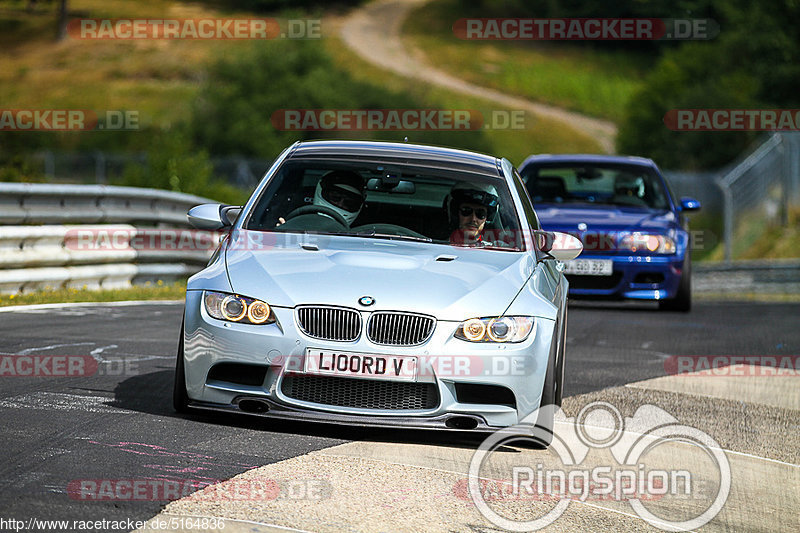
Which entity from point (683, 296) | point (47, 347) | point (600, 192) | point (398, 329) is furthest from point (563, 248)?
point (600, 192)

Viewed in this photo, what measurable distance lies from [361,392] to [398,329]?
0.34 metres

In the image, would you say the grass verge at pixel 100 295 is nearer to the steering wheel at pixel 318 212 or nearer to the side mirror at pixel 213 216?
the side mirror at pixel 213 216

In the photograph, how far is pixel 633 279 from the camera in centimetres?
1452

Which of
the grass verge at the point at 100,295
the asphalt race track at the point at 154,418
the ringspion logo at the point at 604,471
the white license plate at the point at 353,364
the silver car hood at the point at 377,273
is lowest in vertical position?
the ringspion logo at the point at 604,471

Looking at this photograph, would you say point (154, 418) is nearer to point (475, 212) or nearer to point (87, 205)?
point (475, 212)

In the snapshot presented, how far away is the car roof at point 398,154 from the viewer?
802cm

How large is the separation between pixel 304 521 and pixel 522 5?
104 meters

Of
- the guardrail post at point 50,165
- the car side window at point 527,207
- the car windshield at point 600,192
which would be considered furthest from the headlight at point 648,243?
the guardrail post at point 50,165

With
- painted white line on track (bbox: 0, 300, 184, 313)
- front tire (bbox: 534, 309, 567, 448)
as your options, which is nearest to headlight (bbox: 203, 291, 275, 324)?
front tire (bbox: 534, 309, 567, 448)

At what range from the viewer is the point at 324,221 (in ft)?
25.0

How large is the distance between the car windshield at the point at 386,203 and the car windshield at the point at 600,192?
7147mm

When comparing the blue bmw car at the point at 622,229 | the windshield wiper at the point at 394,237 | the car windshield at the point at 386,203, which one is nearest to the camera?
the windshield wiper at the point at 394,237

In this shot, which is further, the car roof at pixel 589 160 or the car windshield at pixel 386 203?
the car roof at pixel 589 160

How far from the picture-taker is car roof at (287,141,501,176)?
316 inches
